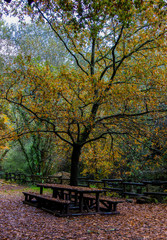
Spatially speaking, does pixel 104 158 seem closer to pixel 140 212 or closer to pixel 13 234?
pixel 140 212

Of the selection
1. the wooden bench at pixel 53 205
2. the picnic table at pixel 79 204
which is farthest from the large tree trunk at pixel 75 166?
the wooden bench at pixel 53 205

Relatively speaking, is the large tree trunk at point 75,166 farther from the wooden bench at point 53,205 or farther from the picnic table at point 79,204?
the wooden bench at point 53,205

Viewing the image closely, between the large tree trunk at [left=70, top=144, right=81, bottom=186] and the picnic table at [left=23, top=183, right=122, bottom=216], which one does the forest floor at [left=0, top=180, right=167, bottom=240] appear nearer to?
the picnic table at [left=23, top=183, right=122, bottom=216]

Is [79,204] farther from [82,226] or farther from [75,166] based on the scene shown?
[75,166]

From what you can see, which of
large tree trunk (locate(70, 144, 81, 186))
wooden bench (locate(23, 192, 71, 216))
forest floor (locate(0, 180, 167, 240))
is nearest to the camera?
forest floor (locate(0, 180, 167, 240))

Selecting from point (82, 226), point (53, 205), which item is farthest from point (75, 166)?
point (82, 226)

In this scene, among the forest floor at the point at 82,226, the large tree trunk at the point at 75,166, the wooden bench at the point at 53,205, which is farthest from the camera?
the large tree trunk at the point at 75,166

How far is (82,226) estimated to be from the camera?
5480 mm

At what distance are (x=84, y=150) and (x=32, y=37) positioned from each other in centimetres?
1162

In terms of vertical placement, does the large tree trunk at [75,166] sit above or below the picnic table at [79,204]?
above

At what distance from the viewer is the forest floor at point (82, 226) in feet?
15.2

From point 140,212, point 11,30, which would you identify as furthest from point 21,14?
point 11,30

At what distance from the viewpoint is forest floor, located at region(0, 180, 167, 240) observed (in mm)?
4625

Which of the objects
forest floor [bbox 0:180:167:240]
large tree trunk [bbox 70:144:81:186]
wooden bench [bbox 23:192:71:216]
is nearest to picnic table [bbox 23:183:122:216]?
wooden bench [bbox 23:192:71:216]
